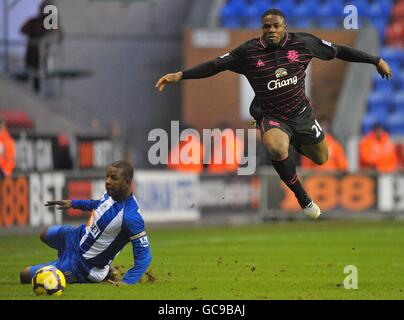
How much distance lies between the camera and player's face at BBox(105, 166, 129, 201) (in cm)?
1008

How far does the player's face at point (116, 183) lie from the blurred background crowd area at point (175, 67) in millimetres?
14992

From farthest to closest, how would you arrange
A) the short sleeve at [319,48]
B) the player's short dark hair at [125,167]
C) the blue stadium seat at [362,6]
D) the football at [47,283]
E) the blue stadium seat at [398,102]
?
the blue stadium seat at [362,6], the blue stadium seat at [398,102], the short sleeve at [319,48], the player's short dark hair at [125,167], the football at [47,283]

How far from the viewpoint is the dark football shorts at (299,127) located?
39.5 ft

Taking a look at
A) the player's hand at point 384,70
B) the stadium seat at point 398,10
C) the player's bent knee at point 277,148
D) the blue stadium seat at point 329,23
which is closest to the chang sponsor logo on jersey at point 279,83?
the player's bent knee at point 277,148

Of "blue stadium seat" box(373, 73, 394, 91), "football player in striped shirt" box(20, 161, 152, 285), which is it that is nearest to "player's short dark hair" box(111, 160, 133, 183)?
"football player in striped shirt" box(20, 161, 152, 285)

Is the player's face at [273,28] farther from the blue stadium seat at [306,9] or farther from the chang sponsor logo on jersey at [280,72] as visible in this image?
the blue stadium seat at [306,9]

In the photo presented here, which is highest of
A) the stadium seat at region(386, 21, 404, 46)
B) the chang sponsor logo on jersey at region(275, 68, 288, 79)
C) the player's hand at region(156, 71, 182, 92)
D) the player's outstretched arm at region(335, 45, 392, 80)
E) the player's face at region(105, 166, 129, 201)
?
the stadium seat at region(386, 21, 404, 46)

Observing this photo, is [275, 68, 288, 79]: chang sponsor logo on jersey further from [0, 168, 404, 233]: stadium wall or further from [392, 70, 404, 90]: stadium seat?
[392, 70, 404, 90]: stadium seat

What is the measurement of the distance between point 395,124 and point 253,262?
47.6ft

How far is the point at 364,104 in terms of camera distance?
28078mm

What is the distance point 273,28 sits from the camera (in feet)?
37.7

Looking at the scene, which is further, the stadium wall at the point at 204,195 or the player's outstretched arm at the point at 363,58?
the stadium wall at the point at 204,195

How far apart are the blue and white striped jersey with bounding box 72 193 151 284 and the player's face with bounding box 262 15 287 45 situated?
2.38 metres

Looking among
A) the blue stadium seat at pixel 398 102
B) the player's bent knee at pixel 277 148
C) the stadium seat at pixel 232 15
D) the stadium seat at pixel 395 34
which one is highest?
the stadium seat at pixel 232 15
